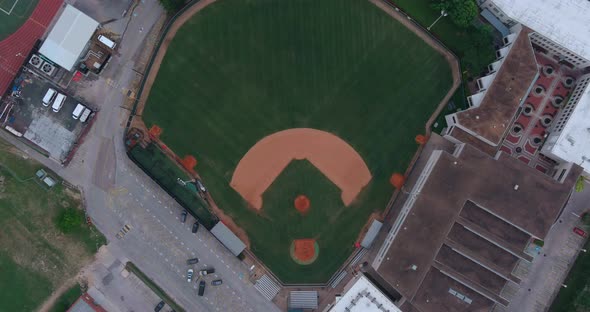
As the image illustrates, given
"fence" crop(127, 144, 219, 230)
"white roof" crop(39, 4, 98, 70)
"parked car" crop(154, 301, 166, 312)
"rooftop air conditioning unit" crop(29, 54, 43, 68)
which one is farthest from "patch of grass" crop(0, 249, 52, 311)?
"white roof" crop(39, 4, 98, 70)

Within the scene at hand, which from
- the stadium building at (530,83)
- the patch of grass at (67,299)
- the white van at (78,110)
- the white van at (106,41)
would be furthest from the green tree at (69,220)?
the stadium building at (530,83)

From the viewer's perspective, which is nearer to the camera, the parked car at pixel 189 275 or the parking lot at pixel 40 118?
the parking lot at pixel 40 118

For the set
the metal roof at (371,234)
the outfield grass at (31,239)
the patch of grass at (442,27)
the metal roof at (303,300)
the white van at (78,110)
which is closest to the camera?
the outfield grass at (31,239)

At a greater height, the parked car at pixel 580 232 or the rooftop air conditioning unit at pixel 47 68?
the parked car at pixel 580 232

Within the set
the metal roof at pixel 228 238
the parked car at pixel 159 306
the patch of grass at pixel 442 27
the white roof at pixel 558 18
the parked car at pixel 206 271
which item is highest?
the white roof at pixel 558 18

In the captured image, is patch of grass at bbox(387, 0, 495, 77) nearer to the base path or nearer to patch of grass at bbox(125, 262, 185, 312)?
the base path

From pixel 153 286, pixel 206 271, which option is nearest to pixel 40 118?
pixel 153 286

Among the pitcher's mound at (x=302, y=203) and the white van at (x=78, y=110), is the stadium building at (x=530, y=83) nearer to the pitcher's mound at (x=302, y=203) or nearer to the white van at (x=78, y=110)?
the pitcher's mound at (x=302, y=203)
